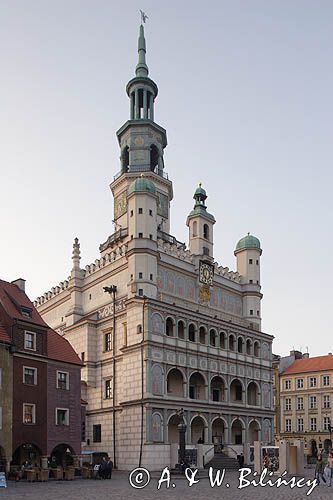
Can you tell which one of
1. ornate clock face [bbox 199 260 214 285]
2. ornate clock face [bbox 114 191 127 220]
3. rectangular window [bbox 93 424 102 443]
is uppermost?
ornate clock face [bbox 114 191 127 220]

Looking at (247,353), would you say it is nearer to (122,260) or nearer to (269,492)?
(122,260)

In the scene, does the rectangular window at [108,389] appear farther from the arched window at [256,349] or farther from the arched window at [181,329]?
the arched window at [256,349]

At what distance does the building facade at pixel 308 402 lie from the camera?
101 m

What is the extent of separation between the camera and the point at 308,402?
10431 cm

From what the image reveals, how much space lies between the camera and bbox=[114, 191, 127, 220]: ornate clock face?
8156 centimetres

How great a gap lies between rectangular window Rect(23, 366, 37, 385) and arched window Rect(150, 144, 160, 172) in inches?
1539

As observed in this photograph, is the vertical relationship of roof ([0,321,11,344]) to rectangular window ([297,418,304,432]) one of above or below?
above

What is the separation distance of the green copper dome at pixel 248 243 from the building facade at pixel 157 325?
159mm

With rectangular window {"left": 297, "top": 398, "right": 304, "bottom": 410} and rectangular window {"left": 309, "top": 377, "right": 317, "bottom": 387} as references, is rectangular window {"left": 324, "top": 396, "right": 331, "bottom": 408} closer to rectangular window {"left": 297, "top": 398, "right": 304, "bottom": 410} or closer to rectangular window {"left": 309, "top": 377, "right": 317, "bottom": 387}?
rectangular window {"left": 309, "top": 377, "right": 317, "bottom": 387}

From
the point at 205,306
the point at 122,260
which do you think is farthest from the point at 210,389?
the point at 122,260

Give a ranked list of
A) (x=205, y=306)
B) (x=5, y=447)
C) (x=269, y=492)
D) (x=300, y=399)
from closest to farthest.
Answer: (x=269, y=492) < (x=5, y=447) < (x=205, y=306) < (x=300, y=399)

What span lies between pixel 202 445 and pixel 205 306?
1725cm

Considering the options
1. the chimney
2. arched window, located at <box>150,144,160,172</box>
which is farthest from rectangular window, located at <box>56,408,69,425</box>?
arched window, located at <box>150,144,160,172</box>

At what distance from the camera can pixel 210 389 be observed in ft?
229
